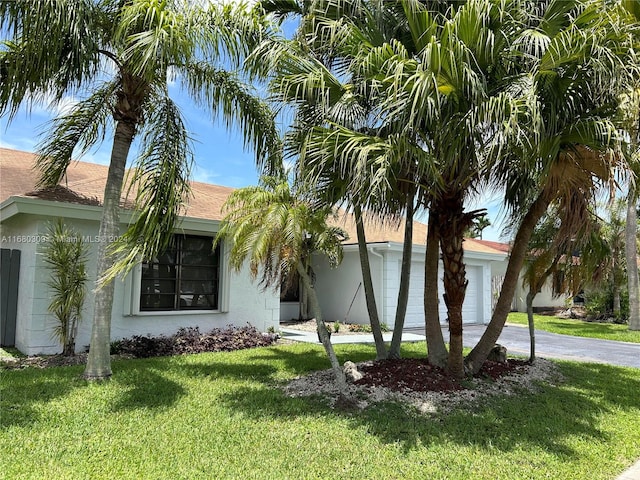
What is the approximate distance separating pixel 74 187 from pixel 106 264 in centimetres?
432

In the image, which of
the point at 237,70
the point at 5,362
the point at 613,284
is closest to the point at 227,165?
the point at 237,70

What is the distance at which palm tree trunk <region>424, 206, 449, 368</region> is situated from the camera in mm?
7979

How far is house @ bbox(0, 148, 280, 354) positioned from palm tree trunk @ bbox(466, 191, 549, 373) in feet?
20.8

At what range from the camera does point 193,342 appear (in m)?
10.8

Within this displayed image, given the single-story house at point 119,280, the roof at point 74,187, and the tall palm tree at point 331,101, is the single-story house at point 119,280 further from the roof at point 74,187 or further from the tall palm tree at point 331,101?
the tall palm tree at point 331,101

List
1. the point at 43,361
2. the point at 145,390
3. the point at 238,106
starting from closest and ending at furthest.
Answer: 1. the point at 145,390
2. the point at 238,106
3. the point at 43,361

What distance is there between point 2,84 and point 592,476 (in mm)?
9510

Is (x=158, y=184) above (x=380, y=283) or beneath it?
above

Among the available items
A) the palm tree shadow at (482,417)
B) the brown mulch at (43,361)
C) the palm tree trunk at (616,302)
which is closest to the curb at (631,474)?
the palm tree shadow at (482,417)

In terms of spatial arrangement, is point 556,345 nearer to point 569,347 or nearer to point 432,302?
point 569,347

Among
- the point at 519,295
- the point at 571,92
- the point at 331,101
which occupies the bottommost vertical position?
the point at 519,295

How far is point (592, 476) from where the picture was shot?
453 centimetres

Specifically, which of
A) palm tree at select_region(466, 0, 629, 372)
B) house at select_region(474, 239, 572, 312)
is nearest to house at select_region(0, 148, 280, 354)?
palm tree at select_region(466, 0, 629, 372)

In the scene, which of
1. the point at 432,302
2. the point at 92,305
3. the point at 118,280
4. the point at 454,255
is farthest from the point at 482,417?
the point at 118,280
